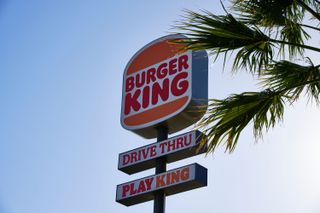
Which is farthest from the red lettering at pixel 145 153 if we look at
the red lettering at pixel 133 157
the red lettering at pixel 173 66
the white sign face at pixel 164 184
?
the red lettering at pixel 173 66

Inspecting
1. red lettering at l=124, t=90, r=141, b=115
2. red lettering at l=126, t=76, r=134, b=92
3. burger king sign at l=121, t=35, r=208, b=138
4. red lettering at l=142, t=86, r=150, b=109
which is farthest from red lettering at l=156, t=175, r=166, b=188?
red lettering at l=126, t=76, r=134, b=92

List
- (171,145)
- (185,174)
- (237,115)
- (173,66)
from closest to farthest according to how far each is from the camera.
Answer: (237,115)
(185,174)
(171,145)
(173,66)

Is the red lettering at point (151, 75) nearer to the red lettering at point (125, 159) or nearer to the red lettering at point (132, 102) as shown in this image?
the red lettering at point (132, 102)

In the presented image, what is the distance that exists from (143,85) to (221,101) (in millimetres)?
11759

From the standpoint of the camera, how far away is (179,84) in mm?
18750

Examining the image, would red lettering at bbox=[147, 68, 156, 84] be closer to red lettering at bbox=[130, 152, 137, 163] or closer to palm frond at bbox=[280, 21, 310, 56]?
red lettering at bbox=[130, 152, 137, 163]

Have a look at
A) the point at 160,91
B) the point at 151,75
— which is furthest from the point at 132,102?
the point at 160,91

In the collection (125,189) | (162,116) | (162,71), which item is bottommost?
(125,189)

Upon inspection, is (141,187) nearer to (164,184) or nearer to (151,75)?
(164,184)

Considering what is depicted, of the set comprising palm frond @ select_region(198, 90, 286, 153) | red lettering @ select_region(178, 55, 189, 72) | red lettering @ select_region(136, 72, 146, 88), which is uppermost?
red lettering @ select_region(136, 72, 146, 88)

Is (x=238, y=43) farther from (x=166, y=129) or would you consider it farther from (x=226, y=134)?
(x=166, y=129)

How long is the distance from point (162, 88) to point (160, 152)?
215cm

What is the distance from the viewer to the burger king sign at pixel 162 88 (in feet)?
60.4

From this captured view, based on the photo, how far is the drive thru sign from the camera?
58.3 ft
